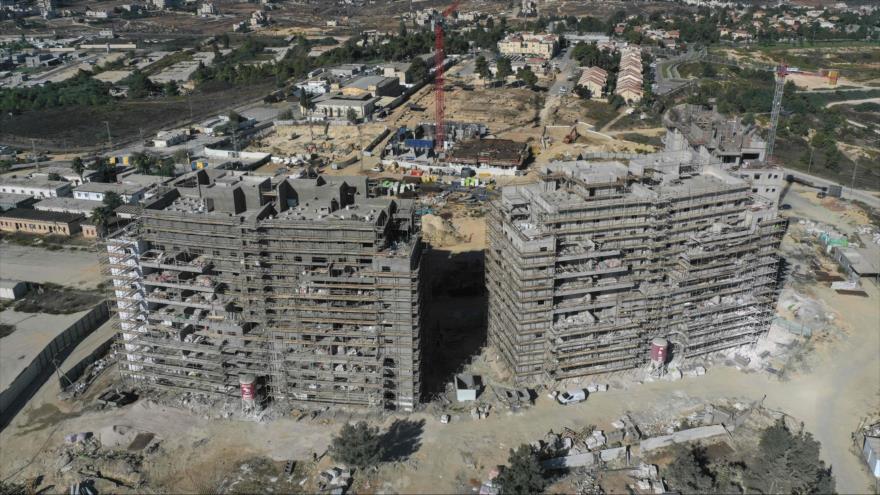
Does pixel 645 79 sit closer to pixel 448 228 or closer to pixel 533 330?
pixel 448 228

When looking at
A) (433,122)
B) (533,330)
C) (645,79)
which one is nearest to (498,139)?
(433,122)

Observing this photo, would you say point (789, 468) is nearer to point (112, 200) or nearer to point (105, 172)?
point (112, 200)

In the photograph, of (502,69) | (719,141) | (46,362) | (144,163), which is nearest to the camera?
(46,362)

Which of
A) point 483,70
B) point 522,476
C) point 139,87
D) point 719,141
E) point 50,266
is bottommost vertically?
point 50,266

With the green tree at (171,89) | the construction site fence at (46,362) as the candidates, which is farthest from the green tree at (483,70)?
the construction site fence at (46,362)

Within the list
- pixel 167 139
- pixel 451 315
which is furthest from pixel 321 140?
pixel 451 315

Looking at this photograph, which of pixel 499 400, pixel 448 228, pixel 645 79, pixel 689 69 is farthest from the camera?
pixel 689 69

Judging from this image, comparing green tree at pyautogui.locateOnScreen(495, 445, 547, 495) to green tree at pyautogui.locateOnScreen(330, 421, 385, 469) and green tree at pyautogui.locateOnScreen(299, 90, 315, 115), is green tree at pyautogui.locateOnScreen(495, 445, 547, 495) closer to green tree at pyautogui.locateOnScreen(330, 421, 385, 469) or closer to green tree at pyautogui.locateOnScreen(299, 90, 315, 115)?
green tree at pyautogui.locateOnScreen(330, 421, 385, 469)
